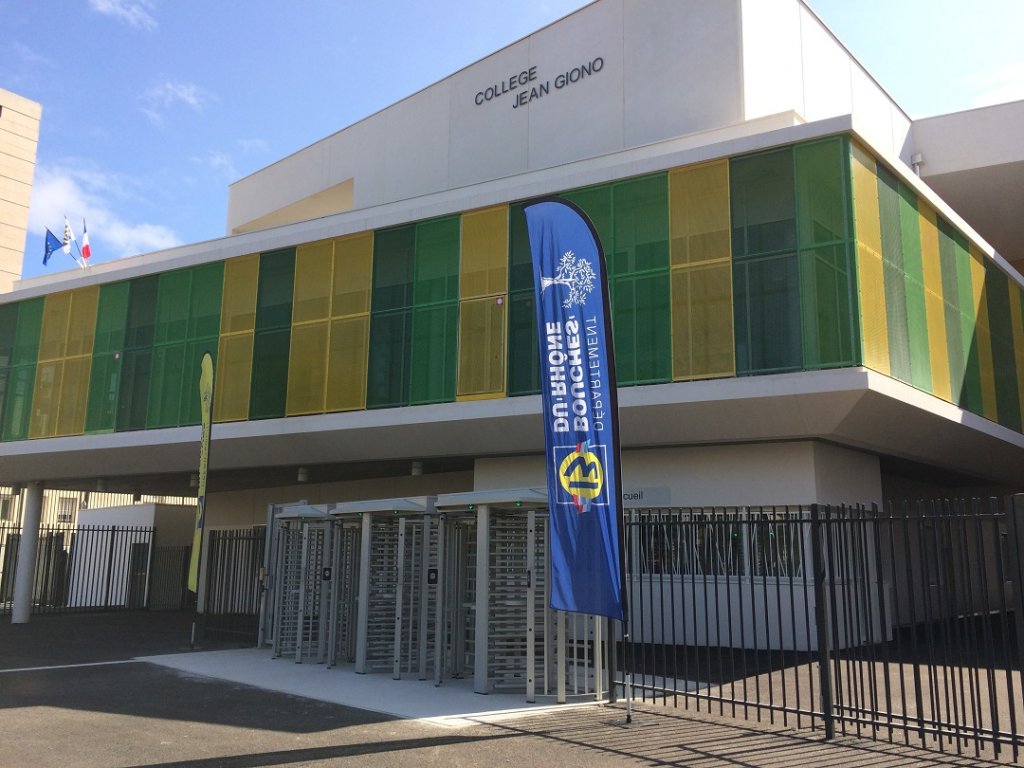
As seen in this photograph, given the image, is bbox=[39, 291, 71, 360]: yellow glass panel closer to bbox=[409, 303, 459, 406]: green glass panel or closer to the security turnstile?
bbox=[409, 303, 459, 406]: green glass panel

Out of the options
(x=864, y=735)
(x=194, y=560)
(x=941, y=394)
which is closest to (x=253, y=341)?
(x=194, y=560)

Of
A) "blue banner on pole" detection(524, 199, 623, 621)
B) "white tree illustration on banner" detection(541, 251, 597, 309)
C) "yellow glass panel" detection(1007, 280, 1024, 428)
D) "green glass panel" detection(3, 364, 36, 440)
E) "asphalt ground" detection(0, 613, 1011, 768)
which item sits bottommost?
"asphalt ground" detection(0, 613, 1011, 768)

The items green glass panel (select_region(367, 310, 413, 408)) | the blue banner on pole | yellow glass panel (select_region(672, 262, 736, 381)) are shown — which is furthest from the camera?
green glass panel (select_region(367, 310, 413, 408))

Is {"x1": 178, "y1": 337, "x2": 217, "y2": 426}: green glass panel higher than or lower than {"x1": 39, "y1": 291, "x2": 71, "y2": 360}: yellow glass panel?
lower

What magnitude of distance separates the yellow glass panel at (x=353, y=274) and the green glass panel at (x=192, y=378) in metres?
3.97

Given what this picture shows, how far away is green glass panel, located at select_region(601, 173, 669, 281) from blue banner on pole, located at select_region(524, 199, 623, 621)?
7304 mm

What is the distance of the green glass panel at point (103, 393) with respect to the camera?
2452cm

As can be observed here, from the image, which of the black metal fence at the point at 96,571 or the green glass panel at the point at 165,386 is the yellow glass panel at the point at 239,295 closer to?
the green glass panel at the point at 165,386

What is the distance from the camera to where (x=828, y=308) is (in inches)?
634

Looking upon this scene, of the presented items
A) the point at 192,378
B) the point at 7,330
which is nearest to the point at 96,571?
the point at 7,330

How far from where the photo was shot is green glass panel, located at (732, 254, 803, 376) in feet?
53.7

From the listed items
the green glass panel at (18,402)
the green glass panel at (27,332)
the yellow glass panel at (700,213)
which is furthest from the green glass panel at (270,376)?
the yellow glass panel at (700,213)

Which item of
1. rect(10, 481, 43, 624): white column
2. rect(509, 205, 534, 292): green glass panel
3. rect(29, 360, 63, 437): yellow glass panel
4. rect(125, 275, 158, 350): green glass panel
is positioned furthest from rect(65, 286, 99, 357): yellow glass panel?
rect(509, 205, 534, 292): green glass panel

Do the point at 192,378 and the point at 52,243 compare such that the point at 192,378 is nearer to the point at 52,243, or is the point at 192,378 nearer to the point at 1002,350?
the point at 52,243
